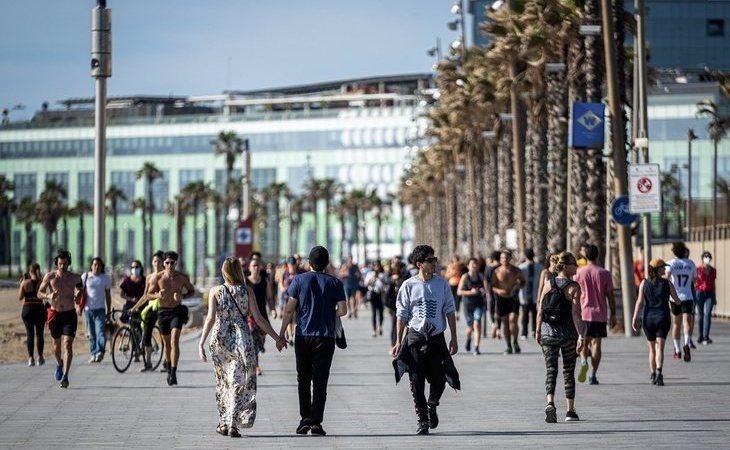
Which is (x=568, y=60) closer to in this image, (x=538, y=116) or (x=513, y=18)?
(x=513, y=18)

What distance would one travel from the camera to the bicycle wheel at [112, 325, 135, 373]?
967 inches

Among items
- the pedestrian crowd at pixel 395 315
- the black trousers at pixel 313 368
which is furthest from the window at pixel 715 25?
the black trousers at pixel 313 368

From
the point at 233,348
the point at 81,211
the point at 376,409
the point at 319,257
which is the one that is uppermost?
the point at 81,211

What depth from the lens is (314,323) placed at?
14836mm

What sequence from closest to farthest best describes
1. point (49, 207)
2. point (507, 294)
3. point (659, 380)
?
point (659, 380)
point (507, 294)
point (49, 207)

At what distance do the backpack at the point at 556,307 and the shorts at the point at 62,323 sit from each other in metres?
8.30

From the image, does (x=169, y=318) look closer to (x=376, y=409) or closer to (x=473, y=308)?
(x=376, y=409)

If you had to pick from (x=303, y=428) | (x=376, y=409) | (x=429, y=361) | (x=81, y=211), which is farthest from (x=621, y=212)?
(x=81, y=211)

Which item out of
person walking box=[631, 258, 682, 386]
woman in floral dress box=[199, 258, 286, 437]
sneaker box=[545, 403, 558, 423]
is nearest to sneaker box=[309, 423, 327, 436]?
woman in floral dress box=[199, 258, 286, 437]

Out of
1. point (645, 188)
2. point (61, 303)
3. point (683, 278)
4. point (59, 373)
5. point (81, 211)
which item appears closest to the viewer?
point (59, 373)

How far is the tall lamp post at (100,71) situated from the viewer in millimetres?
29750

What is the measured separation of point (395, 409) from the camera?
17562 millimetres

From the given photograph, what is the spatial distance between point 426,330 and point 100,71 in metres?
16.6

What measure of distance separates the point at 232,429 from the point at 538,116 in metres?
40.0
